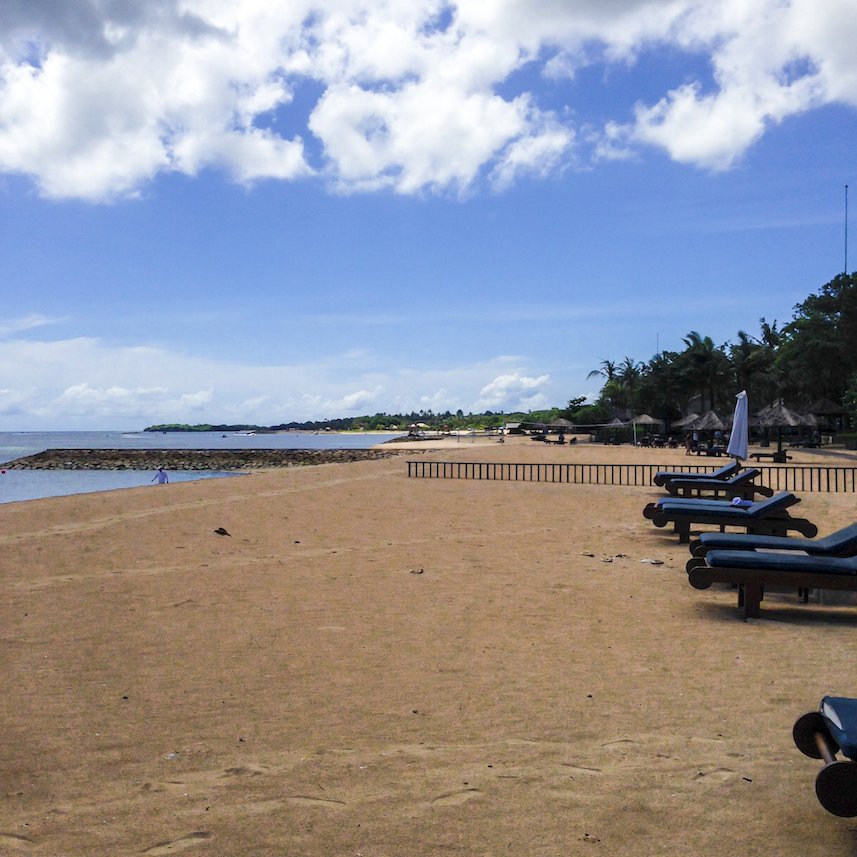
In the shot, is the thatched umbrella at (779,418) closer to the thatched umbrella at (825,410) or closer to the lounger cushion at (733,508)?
the thatched umbrella at (825,410)

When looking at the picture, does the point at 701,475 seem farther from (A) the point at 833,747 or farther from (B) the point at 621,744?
(A) the point at 833,747

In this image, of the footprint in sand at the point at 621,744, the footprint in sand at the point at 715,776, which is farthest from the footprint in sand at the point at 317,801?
the footprint in sand at the point at 715,776

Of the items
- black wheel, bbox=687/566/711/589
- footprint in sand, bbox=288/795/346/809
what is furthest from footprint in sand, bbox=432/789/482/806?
black wheel, bbox=687/566/711/589

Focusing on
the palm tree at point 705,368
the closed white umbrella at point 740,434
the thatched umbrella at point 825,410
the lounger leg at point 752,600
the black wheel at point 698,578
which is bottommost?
the lounger leg at point 752,600

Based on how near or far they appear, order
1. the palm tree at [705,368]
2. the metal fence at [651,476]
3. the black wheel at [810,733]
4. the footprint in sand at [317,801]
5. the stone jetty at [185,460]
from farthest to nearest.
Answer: the stone jetty at [185,460] → the palm tree at [705,368] → the metal fence at [651,476] → the black wheel at [810,733] → the footprint in sand at [317,801]

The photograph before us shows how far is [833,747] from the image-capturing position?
399cm

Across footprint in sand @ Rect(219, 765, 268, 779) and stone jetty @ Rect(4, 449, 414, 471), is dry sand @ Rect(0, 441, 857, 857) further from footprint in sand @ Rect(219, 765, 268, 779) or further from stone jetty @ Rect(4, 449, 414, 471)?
stone jetty @ Rect(4, 449, 414, 471)

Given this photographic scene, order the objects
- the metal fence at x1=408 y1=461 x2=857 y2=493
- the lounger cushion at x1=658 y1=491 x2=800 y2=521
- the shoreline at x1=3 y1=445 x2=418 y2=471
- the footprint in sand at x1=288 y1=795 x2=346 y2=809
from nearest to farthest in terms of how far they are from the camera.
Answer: the footprint in sand at x1=288 y1=795 x2=346 y2=809 → the lounger cushion at x1=658 y1=491 x2=800 y2=521 → the metal fence at x1=408 y1=461 x2=857 y2=493 → the shoreline at x1=3 y1=445 x2=418 y2=471

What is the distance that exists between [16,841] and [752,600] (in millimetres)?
6481

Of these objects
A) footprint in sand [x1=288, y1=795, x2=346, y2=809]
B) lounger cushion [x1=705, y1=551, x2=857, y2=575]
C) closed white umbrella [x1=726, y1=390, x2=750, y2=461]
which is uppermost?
closed white umbrella [x1=726, y1=390, x2=750, y2=461]

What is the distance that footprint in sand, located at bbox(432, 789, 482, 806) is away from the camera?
13.0 ft

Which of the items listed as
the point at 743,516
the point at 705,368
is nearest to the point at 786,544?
the point at 743,516

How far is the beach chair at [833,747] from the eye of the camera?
11.7ft

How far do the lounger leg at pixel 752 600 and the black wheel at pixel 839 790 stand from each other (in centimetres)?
427
